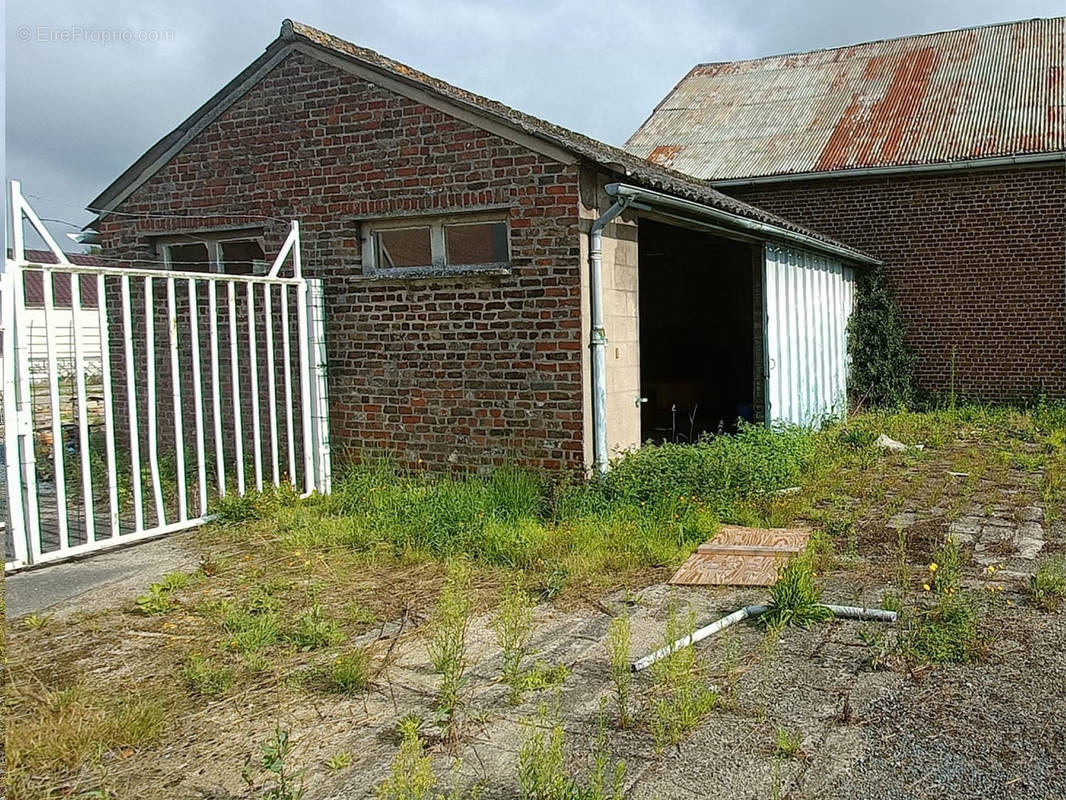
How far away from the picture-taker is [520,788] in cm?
344

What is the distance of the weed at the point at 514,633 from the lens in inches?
174

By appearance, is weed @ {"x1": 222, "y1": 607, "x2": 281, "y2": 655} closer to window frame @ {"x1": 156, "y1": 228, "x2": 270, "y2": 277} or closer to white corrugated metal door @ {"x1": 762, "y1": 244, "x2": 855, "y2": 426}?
window frame @ {"x1": 156, "y1": 228, "x2": 270, "y2": 277}

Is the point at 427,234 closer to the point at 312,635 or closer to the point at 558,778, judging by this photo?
the point at 312,635

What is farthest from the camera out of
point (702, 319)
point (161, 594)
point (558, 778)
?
point (702, 319)

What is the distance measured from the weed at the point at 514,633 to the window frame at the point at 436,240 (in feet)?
12.2

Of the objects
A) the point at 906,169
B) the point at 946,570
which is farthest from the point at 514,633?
the point at 906,169

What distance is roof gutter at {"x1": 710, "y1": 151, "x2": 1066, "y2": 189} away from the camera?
1534 cm

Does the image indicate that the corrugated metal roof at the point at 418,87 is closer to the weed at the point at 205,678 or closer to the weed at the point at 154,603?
the weed at the point at 154,603

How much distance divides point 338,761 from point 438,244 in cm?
597

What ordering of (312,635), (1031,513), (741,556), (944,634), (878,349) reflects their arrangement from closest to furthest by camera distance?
1. (944,634)
2. (312,635)
3. (741,556)
4. (1031,513)
5. (878,349)

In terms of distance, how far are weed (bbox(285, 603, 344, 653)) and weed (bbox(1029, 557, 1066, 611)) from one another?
4.12 metres

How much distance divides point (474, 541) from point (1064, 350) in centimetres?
1317

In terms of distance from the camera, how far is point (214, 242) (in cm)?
1009

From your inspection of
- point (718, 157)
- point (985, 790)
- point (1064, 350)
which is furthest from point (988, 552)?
point (718, 157)
